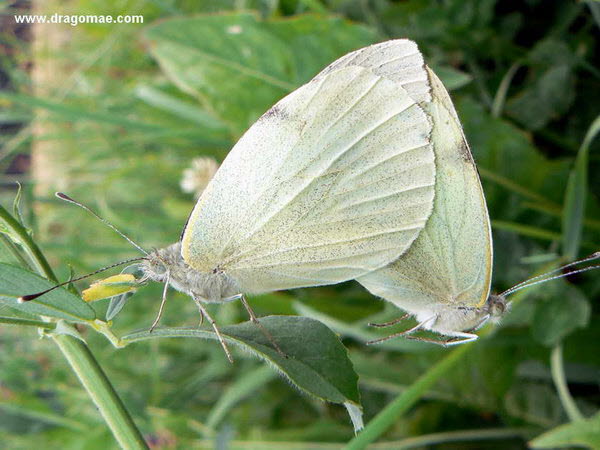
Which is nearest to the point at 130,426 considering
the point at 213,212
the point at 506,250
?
the point at 213,212

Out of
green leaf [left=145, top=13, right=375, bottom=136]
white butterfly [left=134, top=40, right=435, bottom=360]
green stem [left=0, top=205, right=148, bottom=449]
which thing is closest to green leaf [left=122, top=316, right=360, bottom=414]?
green stem [left=0, top=205, right=148, bottom=449]

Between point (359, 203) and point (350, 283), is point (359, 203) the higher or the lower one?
the higher one

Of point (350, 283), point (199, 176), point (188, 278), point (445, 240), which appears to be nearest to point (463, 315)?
point (445, 240)

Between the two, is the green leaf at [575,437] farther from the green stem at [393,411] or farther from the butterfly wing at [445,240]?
the butterfly wing at [445,240]

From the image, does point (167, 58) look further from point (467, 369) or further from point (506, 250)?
point (467, 369)

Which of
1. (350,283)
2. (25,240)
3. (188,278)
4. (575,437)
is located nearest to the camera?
(25,240)

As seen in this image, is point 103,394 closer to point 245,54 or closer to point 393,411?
point 393,411

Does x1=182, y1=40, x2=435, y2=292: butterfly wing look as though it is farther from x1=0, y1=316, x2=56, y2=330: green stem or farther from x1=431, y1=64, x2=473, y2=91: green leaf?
x1=431, y1=64, x2=473, y2=91: green leaf
